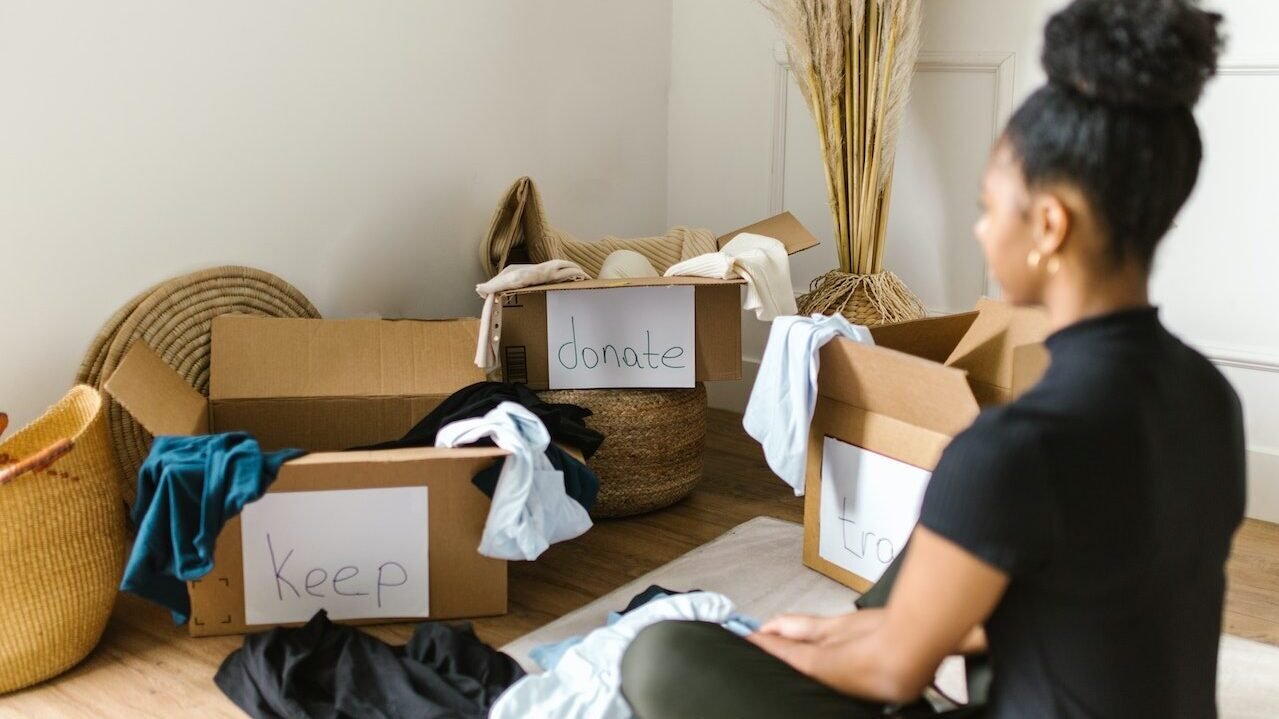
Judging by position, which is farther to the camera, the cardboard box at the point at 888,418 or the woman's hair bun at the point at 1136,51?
the cardboard box at the point at 888,418

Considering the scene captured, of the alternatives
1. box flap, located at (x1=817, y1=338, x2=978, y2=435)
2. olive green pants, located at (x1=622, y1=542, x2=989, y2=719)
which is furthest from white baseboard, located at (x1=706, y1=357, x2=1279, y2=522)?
olive green pants, located at (x1=622, y1=542, x2=989, y2=719)

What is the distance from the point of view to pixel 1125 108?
3.20ft

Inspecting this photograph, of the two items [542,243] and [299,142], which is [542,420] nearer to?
[542,243]

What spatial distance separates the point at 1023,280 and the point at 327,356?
164 centimetres

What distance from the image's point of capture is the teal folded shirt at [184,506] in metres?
1.79

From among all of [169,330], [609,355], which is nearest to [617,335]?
[609,355]

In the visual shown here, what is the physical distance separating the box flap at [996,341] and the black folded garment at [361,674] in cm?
107

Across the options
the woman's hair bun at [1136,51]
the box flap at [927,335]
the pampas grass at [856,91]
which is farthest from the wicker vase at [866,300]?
the woman's hair bun at [1136,51]

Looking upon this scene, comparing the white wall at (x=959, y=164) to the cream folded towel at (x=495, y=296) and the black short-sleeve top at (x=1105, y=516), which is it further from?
the black short-sleeve top at (x=1105, y=516)

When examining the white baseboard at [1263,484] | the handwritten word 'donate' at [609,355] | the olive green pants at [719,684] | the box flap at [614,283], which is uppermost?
the box flap at [614,283]

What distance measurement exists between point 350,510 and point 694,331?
858 mm

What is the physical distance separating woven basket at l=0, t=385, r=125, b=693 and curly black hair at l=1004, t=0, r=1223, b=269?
1.50 m

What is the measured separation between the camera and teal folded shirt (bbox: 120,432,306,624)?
70.4 inches

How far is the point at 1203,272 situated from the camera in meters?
2.64
